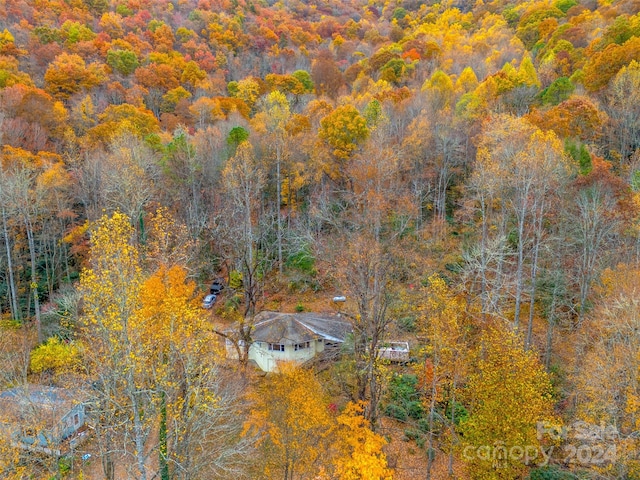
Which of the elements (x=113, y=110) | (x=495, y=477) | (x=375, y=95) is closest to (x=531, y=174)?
(x=495, y=477)

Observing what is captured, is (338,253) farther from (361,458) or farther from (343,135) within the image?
(343,135)

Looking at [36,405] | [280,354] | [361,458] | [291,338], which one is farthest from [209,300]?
[361,458]

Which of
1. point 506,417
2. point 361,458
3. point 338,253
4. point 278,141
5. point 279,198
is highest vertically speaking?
point 278,141

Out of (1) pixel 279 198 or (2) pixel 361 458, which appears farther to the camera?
(1) pixel 279 198

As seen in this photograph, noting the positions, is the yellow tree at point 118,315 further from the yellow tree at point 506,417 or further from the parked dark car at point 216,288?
the parked dark car at point 216,288

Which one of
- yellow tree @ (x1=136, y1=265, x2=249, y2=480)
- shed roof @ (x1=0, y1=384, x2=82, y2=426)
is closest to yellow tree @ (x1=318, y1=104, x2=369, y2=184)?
yellow tree @ (x1=136, y1=265, x2=249, y2=480)

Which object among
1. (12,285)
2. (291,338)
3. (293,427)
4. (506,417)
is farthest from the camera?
(12,285)

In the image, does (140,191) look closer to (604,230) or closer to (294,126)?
(294,126)
